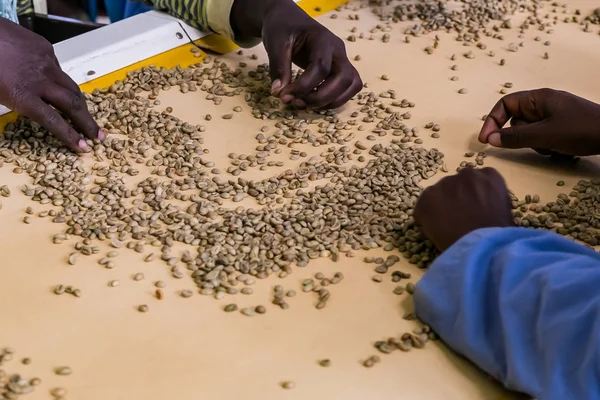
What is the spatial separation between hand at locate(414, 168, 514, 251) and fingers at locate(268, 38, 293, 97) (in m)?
0.53

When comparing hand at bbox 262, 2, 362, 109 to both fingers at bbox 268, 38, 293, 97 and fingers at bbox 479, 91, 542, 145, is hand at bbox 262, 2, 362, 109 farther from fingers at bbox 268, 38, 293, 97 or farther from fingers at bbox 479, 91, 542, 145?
fingers at bbox 479, 91, 542, 145

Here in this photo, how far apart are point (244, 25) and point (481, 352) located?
3.57 ft

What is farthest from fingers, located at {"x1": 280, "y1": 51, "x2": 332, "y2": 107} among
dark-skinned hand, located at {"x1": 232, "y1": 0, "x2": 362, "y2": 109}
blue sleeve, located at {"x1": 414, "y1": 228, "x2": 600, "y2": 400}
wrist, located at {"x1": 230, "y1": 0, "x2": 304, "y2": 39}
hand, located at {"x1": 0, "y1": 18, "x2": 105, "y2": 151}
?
blue sleeve, located at {"x1": 414, "y1": 228, "x2": 600, "y2": 400}

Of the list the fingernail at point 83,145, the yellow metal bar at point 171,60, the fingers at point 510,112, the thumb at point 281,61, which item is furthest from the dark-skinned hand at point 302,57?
the fingernail at point 83,145

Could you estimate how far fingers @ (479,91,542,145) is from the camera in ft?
4.97

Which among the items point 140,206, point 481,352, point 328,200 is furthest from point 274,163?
point 481,352

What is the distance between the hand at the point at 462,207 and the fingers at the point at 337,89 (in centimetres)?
45

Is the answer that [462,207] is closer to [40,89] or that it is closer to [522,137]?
[522,137]

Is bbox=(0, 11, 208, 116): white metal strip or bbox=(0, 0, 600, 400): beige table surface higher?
bbox=(0, 11, 208, 116): white metal strip

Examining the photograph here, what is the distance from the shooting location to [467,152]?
1527mm

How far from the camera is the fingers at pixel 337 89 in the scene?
1602 millimetres

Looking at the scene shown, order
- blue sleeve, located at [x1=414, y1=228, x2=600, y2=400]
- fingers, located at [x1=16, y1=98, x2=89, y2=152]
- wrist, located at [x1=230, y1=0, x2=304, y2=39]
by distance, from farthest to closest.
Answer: wrist, located at [x1=230, y1=0, x2=304, y2=39]
fingers, located at [x1=16, y1=98, x2=89, y2=152]
blue sleeve, located at [x1=414, y1=228, x2=600, y2=400]

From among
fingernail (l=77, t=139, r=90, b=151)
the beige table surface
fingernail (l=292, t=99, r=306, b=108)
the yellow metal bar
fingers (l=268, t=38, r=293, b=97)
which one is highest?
fingers (l=268, t=38, r=293, b=97)

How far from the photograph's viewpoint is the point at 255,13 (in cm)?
178
